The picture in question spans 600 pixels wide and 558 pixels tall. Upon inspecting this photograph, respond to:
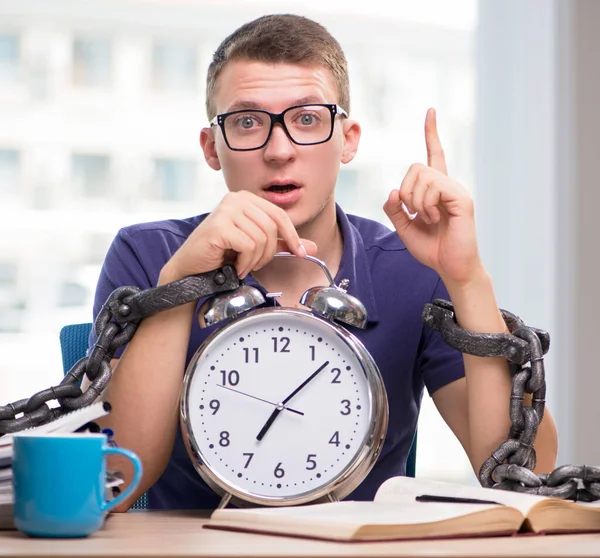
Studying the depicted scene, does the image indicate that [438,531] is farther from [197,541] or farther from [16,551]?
[16,551]

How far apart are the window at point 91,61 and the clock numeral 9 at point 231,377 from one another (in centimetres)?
235

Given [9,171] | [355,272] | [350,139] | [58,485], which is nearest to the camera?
[58,485]

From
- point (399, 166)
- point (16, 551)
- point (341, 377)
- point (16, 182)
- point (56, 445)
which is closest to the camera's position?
point (16, 551)

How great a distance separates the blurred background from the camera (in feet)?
11.3

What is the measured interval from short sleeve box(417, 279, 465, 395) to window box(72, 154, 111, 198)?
1.92 metres

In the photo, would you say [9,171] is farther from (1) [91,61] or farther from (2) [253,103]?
(2) [253,103]

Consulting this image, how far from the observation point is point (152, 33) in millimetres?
3584

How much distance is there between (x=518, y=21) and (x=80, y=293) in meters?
1.90

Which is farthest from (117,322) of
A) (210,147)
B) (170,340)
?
(210,147)

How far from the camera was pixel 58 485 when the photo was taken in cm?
108

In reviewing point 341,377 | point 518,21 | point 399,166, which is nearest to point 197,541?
point 341,377

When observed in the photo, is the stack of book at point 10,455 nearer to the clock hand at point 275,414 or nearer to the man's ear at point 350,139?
the clock hand at point 275,414

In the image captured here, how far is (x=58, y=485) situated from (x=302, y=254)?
1.84 feet

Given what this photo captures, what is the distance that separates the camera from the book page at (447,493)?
119cm
